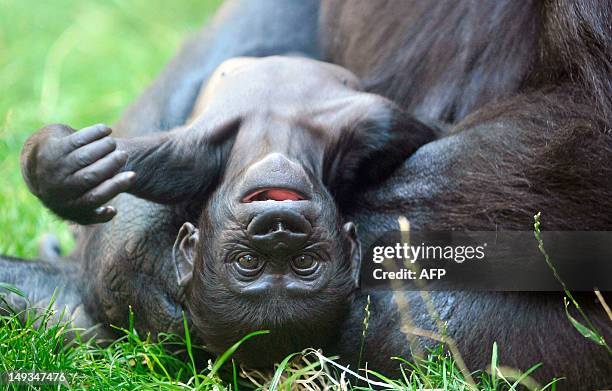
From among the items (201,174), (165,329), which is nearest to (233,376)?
(165,329)

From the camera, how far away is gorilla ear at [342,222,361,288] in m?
2.37

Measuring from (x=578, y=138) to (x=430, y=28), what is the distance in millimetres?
695

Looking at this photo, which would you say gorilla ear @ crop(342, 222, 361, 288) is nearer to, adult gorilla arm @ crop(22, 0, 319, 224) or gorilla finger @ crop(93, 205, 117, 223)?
adult gorilla arm @ crop(22, 0, 319, 224)

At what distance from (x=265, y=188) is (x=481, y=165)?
1.74ft

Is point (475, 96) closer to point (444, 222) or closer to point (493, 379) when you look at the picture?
point (444, 222)

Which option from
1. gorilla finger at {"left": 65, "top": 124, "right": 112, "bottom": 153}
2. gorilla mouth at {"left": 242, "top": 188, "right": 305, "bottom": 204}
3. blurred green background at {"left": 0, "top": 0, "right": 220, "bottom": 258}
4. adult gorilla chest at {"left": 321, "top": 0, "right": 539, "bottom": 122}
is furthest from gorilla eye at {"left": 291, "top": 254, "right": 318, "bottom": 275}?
blurred green background at {"left": 0, "top": 0, "right": 220, "bottom": 258}

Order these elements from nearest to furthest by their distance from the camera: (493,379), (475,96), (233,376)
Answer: (493,379), (233,376), (475,96)

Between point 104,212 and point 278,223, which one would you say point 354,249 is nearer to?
point 278,223

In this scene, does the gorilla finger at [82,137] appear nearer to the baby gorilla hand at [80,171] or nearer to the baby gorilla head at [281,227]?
the baby gorilla hand at [80,171]

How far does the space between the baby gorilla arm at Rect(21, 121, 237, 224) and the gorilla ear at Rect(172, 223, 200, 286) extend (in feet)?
0.37

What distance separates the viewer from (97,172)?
7.49 feet

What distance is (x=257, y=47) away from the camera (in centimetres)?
332

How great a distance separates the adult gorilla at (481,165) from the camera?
2.29 meters

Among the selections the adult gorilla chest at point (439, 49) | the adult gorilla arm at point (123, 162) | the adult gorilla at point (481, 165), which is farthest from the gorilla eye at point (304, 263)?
the adult gorilla chest at point (439, 49)
